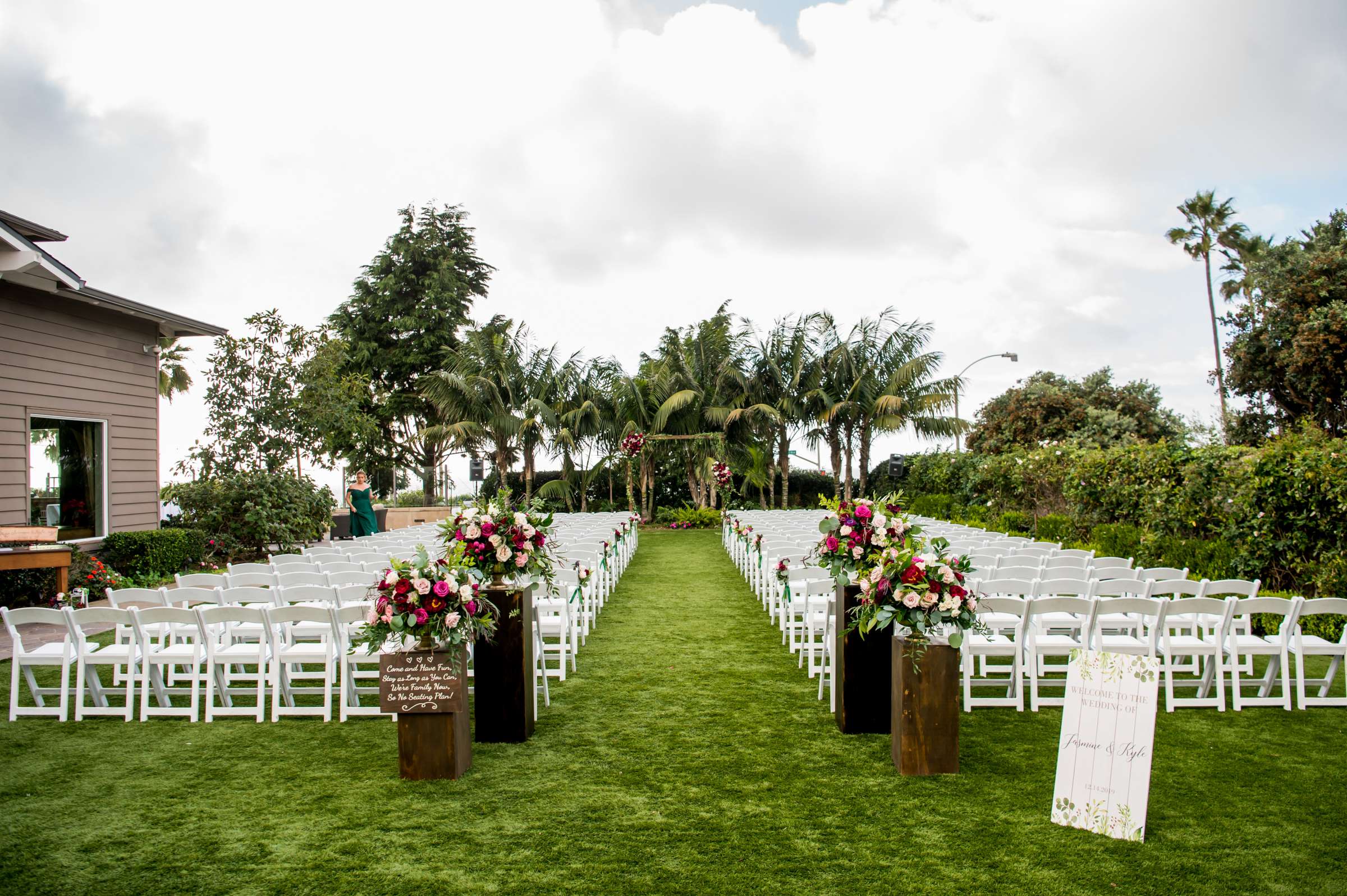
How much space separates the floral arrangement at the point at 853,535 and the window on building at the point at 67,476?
445 inches

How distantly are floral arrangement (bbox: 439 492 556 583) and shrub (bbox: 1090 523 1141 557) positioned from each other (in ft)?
28.9

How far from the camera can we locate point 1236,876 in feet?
11.1

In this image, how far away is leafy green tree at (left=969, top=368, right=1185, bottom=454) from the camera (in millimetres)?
26594

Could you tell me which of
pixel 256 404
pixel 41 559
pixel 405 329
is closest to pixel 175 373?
pixel 405 329

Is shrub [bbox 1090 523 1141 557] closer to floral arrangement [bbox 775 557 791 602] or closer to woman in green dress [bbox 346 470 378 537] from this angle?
floral arrangement [bbox 775 557 791 602]

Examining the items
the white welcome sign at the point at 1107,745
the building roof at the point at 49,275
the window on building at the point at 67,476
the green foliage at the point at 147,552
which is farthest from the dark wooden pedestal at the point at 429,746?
the window on building at the point at 67,476

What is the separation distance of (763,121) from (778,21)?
1.71 m

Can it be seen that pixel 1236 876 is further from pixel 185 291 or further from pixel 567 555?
pixel 185 291

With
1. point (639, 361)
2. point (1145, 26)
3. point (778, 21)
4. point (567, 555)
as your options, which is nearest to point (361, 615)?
point (567, 555)

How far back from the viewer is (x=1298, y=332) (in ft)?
73.4

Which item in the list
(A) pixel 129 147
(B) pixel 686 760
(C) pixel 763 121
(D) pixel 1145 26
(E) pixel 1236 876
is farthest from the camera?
(C) pixel 763 121

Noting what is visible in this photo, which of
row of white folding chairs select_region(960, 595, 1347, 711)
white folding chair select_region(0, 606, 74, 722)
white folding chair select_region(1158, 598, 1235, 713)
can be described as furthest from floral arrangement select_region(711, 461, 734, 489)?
white folding chair select_region(0, 606, 74, 722)

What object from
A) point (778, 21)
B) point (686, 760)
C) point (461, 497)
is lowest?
point (686, 760)

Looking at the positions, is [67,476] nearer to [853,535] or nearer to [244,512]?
[244,512]
